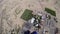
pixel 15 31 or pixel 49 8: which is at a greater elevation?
pixel 49 8

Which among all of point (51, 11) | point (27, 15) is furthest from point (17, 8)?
point (51, 11)

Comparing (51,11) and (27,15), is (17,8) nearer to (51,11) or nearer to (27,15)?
(27,15)

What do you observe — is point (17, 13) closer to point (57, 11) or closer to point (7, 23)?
point (7, 23)

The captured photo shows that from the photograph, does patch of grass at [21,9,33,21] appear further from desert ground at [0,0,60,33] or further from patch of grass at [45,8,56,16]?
patch of grass at [45,8,56,16]

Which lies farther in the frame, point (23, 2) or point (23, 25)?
point (23, 2)

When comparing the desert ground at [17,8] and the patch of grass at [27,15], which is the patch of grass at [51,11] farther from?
the patch of grass at [27,15]

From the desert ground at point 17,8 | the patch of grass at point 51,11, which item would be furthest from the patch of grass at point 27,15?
the patch of grass at point 51,11

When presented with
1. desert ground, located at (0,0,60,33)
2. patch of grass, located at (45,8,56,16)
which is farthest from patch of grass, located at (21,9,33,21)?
patch of grass, located at (45,8,56,16)

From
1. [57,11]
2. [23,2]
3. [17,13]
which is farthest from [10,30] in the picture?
[57,11]
